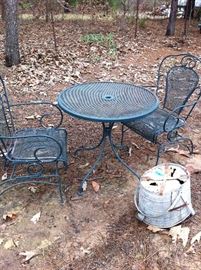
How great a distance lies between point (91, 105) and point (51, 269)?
1.30 meters

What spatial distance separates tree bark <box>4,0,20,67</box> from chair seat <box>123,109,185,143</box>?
3.19 m

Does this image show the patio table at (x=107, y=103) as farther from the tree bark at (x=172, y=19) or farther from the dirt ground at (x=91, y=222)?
the tree bark at (x=172, y=19)

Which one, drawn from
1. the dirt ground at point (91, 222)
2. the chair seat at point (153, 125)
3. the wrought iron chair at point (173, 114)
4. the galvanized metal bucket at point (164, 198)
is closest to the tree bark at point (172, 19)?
the dirt ground at point (91, 222)

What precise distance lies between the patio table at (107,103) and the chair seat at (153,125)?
21cm

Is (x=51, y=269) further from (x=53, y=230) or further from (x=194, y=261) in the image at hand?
(x=194, y=261)

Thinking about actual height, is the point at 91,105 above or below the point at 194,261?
above

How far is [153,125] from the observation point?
3236mm

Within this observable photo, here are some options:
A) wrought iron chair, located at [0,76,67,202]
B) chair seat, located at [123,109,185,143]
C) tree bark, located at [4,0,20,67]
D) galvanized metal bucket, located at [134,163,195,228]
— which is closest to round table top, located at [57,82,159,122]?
chair seat, located at [123,109,185,143]

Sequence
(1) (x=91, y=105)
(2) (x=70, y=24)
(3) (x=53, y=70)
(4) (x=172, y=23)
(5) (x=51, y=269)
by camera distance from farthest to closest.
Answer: (2) (x=70, y=24), (4) (x=172, y=23), (3) (x=53, y=70), (1) (x=91, y=105), (5) (x=51, y=269)

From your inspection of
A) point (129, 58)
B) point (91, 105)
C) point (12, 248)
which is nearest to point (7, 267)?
point (12, 248)

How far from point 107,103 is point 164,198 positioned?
0.94 meters

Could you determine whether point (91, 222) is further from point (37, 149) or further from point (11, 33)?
point (11, 33)

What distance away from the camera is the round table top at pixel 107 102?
2686 millimetres

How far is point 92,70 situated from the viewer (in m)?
5.84
